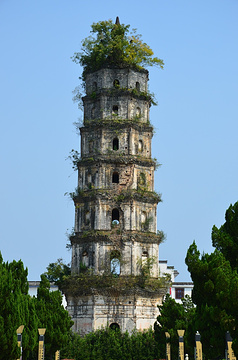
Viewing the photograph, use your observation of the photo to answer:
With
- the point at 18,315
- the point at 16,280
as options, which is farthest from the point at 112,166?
the point at 18,315

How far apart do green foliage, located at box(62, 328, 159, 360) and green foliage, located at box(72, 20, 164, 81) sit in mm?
20713

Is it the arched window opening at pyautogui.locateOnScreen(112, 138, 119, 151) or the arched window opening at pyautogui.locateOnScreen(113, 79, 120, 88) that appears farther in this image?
the arched window opening at pyautogui.locateOnScreen(113, 79, 120, 88)

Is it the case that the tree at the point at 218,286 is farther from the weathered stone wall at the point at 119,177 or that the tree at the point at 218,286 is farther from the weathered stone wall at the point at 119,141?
the weathered stone wall at the point at 119,141

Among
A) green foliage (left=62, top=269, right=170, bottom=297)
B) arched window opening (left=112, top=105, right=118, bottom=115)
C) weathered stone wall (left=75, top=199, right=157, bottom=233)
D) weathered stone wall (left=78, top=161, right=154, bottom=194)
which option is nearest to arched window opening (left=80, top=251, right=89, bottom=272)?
green foliage (left=62, top=269, right=170, bottom=297)

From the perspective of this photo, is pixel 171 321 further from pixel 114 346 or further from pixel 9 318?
pixel 9 318

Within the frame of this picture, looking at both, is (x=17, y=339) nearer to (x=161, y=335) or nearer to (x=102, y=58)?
(x=161, y=335)

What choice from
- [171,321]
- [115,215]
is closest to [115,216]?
[115,215]

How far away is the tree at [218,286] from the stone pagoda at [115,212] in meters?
21.4

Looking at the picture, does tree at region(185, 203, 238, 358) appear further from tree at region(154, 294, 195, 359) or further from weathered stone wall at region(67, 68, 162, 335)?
weathered stone wall at region(67, 68, 162, 335)

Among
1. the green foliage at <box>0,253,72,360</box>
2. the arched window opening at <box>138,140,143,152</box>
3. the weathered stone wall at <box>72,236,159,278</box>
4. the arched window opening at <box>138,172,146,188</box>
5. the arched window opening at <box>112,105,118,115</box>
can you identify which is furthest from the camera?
the arched window opening at <box>112,105,118,115</box>

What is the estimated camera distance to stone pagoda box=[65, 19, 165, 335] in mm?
50281

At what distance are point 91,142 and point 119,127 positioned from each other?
261 cm

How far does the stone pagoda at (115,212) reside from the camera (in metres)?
50.3

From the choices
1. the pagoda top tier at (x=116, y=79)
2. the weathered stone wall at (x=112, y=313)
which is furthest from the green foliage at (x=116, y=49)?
the weathered stone wall at (x=112, y=313)
